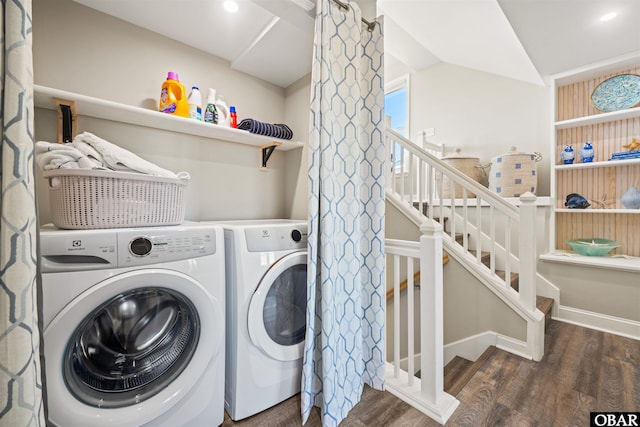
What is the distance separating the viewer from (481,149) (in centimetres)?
293

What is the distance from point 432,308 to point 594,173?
7.67 ft

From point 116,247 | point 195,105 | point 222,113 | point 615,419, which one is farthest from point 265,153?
point 615,419

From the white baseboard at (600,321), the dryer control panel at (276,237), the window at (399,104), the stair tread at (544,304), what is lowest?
the white baseboard at (600,321)

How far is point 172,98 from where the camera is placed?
1441mm

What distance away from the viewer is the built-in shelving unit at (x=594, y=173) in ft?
6.84

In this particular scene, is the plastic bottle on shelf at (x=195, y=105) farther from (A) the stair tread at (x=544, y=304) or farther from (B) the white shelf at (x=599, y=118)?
(B) the white shelf at (x=599, y=118)

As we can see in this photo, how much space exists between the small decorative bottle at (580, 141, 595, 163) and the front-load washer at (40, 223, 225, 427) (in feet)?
9.73

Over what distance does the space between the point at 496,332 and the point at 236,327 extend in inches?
72.2

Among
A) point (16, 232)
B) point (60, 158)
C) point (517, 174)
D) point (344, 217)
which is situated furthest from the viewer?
point (517, 174)

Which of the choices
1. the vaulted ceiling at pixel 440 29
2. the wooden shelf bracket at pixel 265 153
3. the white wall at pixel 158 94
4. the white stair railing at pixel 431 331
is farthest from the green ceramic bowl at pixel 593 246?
the wooden shelf bracket at pixel 265 153

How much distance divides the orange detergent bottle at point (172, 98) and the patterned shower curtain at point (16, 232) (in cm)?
93

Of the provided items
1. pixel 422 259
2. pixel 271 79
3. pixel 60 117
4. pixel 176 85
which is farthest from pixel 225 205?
pixel 422 259

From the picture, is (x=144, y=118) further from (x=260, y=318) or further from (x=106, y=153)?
(x=260, y=318)

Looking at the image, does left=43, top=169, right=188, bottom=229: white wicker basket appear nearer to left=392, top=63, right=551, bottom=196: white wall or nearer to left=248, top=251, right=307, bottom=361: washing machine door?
left=248, top=251, right=307, bottom=361: washing machine door
